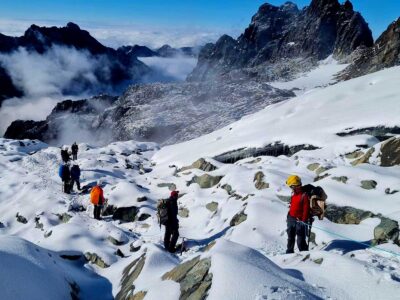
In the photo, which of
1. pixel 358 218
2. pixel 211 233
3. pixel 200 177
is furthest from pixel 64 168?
pixel 358 218

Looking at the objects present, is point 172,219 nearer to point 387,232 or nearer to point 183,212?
point 183,212

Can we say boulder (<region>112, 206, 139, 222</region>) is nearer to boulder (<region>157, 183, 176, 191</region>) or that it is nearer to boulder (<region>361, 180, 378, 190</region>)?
boulder (<region>157, 183, 176, 191</region>)

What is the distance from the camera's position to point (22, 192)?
2858cm

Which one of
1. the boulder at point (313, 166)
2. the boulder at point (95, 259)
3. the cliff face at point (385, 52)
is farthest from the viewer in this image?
the cliff face at point (385, 52)

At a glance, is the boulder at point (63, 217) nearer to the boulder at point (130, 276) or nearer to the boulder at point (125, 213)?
the boulder at point (125, 213)

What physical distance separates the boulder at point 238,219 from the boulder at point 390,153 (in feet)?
25.1

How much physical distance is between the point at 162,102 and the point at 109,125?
62.5ft

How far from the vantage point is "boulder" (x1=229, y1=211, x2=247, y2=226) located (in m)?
15.8

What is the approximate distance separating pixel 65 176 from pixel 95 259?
14.0 m

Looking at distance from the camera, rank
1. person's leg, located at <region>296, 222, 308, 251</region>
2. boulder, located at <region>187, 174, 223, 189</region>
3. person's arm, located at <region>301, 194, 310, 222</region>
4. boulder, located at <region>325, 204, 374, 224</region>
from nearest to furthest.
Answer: person's arm, located at <region>301, 194, 310, 222</region>, person's leg, located at <region>296, 222, 308, 251</region>, boulder, located at <region>325, 204, 374, 224</region>, boulder, located at <region>187, 174, 223, 189</region>

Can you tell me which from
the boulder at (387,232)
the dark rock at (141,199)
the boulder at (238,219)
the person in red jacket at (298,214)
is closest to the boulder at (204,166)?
the dark rock at (141,199)

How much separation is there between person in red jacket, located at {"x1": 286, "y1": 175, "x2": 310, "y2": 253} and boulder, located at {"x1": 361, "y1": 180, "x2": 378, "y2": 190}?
4952mm

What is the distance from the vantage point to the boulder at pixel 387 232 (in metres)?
11.5

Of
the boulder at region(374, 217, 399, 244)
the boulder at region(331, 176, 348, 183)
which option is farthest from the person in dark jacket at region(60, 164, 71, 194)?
the boulder at region(374, 217, 399, 244)
